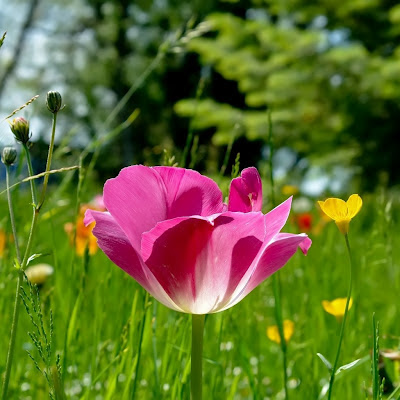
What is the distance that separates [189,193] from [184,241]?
0.06m

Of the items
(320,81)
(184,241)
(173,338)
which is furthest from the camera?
(320,81)

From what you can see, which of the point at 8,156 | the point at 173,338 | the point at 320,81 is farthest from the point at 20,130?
the point at 320,81

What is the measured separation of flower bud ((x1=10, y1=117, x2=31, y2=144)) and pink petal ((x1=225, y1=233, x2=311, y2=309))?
0.67 feet

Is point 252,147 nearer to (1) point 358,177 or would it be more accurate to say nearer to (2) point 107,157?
(2) point 107,157

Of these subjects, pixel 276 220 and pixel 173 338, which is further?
pixel 173 338

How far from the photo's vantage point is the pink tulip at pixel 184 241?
1.44ft

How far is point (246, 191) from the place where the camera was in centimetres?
51

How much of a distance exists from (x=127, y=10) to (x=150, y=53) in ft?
4.24

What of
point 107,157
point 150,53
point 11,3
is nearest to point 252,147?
point 150,53

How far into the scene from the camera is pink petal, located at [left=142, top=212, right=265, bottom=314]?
436 millimetres

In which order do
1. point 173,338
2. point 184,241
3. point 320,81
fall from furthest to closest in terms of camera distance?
point 320,81
point 173,338
point 184,241

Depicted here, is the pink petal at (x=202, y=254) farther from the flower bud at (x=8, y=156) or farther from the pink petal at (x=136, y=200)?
the flower bud at (x=8, y=156)

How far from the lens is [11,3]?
15.1 m

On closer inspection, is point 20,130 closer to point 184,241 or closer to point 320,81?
point 184,241
